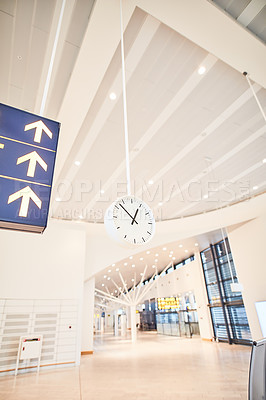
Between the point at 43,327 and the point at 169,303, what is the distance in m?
12.8

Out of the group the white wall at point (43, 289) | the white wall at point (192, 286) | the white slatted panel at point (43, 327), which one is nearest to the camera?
the white slatted panel at point (43, 327)

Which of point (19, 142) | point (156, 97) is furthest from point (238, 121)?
point (19, 142)

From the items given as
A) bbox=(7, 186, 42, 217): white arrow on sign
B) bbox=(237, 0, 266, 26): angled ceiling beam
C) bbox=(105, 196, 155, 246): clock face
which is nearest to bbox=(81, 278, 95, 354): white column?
bbox=(105, 196, 155, 246): clock face

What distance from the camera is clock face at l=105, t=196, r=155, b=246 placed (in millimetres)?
2145

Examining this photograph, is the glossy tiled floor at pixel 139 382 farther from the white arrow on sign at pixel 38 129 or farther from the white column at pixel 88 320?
the white arrow on sign at pixel 38 129

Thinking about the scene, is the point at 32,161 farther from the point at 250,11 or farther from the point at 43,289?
the point at 43,289

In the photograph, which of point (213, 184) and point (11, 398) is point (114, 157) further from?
point (11, 398)

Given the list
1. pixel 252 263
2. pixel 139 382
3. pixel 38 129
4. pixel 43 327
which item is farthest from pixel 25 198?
pixel 252 263

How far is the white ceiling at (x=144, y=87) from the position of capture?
10.3ft

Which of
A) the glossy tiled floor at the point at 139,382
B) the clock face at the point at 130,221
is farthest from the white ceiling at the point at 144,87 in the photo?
the glossy tiled floor at the point at 139,382

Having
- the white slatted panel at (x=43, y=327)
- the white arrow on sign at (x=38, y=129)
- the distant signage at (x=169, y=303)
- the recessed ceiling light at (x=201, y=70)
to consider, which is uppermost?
the recessed ceiling light at (x=201, y=70)

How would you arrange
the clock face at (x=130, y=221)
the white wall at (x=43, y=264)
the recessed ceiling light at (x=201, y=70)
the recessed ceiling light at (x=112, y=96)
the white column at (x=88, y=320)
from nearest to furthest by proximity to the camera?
the clock face at (x=130, y=221)
the recessed ceiling light at (x=201, y=70)
the recessed ceiling light at (x=112, y=96)
the white wall at (x=43, y=264)
the white column at (x=88, y=320)

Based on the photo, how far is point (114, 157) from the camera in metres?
5.87

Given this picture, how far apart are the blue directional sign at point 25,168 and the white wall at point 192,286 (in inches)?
503
